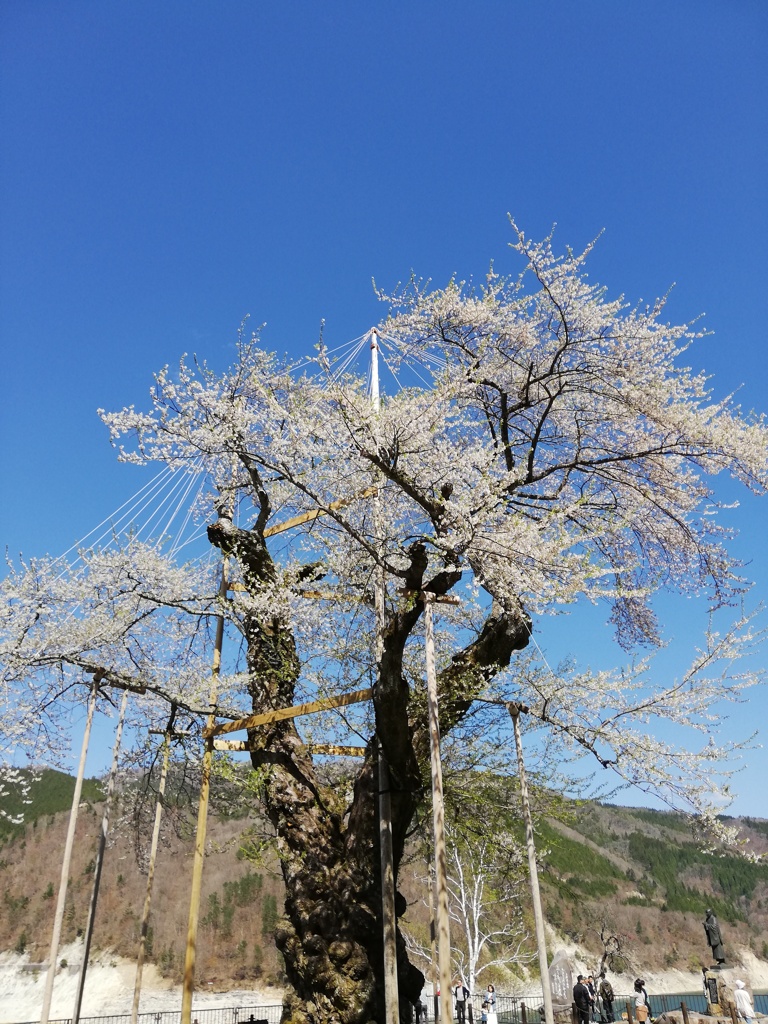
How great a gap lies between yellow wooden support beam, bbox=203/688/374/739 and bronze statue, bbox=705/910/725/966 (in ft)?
45.8

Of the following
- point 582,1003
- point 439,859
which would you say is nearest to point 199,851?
point 439,859

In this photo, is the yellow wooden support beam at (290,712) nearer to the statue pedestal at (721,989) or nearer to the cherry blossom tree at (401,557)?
the cherry blossom tree at (401,557)

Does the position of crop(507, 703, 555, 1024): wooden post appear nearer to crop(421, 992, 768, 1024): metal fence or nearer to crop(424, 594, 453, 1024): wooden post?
crop(424, 594, 453, 1024): wooden post

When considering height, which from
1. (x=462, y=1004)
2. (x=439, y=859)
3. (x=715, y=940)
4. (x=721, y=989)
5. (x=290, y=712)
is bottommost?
(x=462, y=1004)

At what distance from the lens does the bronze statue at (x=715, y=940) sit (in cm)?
1672

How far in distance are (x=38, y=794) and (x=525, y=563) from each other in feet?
193

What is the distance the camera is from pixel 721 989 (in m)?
16.0

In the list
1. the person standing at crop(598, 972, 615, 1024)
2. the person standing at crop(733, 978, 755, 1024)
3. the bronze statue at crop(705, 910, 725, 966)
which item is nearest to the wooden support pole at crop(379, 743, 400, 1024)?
the person standing at crop(733, 978, 755, 1024)

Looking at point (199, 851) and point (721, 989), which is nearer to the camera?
point (199, 851)

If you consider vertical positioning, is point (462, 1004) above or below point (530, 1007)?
above

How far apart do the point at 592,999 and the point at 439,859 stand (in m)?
13.2

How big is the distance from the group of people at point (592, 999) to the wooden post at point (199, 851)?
31.3 ft

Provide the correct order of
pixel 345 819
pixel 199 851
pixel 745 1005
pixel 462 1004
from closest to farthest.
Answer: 1. pixel 199 851
2. pixel 345 819
3. pixel 745 1005
4. pixel 462 1004

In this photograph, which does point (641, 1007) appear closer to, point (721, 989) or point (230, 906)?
point (721, 989)
